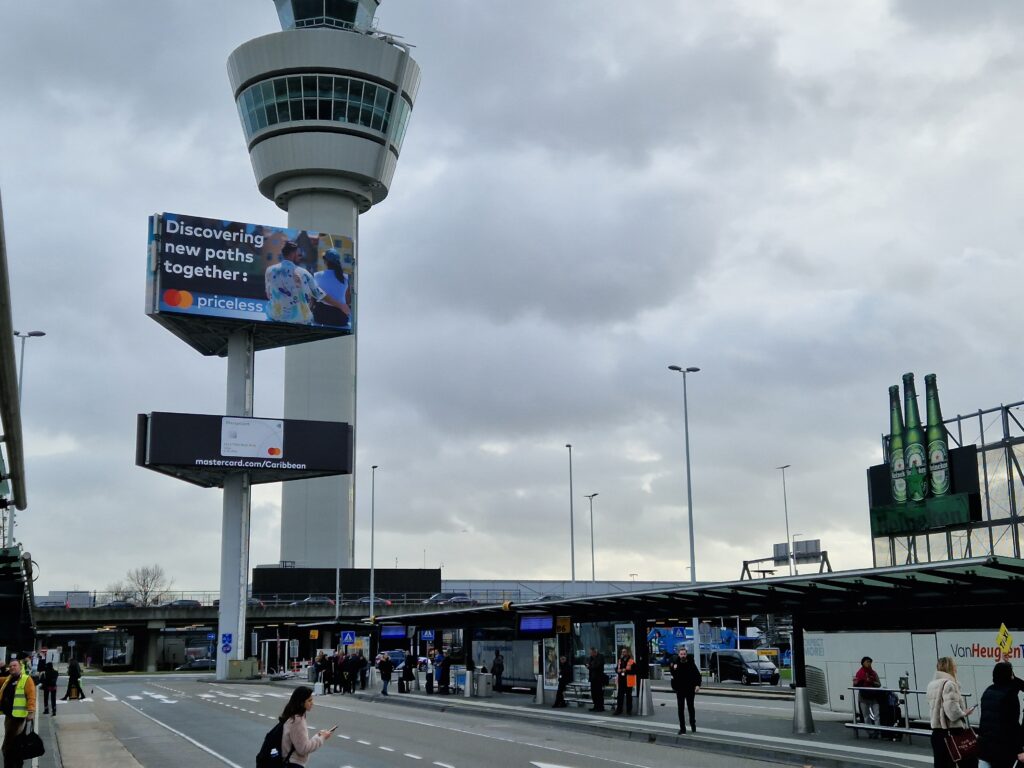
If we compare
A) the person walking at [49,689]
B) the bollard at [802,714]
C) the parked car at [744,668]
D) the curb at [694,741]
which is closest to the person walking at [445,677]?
the curb at [694,741]

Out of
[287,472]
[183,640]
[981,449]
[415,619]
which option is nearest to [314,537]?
[183,640]

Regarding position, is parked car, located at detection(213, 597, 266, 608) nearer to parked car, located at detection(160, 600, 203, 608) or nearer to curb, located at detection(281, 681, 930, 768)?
parked car, located at detection(160, 600, 203, 608)

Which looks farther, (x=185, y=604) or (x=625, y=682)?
(x=185, y=604)

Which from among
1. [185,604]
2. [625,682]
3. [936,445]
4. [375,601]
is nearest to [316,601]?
[375,601]

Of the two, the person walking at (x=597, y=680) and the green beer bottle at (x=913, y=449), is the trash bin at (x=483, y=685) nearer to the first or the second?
the person walking at (x=597, y=680)

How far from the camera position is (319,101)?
85.2m

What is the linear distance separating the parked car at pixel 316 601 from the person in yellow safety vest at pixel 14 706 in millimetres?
62969

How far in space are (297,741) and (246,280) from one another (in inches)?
2139

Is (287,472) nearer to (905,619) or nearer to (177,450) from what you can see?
(177,450)

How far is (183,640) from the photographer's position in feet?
314

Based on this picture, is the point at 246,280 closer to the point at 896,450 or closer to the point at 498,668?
the point at 498,668

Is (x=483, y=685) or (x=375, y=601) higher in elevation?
(x=375, y=601)

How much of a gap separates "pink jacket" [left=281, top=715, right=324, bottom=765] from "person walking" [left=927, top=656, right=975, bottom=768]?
7241 mm

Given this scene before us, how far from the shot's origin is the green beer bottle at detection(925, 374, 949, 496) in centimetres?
4894
